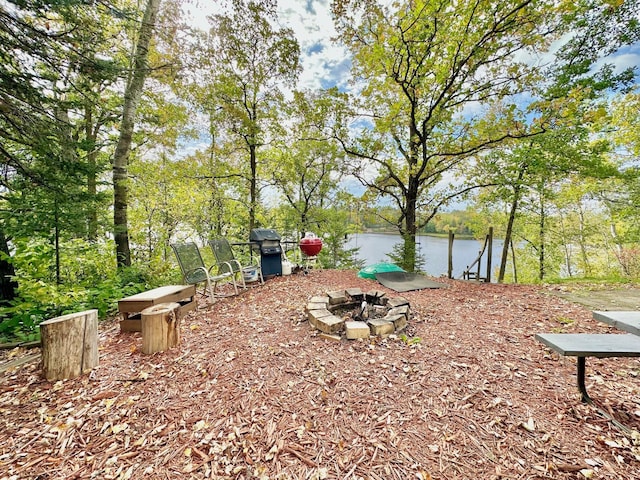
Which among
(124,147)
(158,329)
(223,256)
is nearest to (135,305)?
(158,329)

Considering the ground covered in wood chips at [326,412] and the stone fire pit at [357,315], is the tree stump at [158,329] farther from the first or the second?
the stone fire pit at [357,315]

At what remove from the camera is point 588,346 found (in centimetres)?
160

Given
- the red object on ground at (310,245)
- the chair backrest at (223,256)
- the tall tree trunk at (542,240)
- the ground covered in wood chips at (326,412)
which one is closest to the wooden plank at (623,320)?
the ground covered in wood chips at (326,412)

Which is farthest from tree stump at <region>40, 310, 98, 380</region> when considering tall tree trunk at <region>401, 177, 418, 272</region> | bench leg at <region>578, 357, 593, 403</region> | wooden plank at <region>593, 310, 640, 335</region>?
tall tree trunk at <region>401, 177, 418, 272</region>

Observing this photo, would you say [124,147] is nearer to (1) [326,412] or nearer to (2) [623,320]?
(1) [326,412]

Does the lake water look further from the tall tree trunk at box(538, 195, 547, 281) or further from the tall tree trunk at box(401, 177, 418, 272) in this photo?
the tall tree trunk at box(538, 195, 547, 281)

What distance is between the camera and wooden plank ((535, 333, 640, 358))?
5.02 feet

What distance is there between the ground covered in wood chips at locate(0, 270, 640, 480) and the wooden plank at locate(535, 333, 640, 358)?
35 cm

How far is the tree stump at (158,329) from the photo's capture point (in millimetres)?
2279

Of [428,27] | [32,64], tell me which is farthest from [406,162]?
[32,64]

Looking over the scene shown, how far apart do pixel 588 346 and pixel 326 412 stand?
1.73 metres

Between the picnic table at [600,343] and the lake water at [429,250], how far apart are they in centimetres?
508

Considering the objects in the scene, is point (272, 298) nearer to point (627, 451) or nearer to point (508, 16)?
point (627, 451)

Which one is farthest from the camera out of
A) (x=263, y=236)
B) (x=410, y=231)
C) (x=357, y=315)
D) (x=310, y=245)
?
(x=410, y=231)
